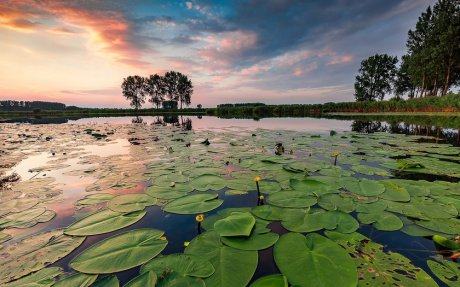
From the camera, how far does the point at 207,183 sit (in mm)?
3588

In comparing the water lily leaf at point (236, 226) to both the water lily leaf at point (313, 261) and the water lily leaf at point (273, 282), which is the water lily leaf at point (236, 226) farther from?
the water lily leaf at point (273, 282)

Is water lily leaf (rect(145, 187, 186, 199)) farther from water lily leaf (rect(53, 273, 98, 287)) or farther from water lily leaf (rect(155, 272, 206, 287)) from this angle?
water lily leaf (rect(155, 272, 206, 287))

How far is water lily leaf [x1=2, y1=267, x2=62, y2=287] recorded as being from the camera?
1.52 meters

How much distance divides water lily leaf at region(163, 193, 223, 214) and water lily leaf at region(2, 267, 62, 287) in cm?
120

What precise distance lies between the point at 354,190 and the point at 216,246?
2311 mm

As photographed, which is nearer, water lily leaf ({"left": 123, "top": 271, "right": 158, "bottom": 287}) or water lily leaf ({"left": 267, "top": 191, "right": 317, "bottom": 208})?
water lily leaf ({"left": 123, "top": 271, "right": 158, "bottom": 287})

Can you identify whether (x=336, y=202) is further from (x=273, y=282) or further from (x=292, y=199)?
(x=273, y=282)

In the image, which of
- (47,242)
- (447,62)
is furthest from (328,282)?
(447,62)

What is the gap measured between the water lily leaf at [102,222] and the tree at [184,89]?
7554 cm

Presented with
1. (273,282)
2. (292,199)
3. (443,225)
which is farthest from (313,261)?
(443,225)

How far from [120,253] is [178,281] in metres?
0.67

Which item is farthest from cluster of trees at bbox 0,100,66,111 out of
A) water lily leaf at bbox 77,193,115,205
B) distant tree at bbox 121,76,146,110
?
water lily leaf at bbox 77,193,115,205

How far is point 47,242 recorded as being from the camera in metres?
2.07

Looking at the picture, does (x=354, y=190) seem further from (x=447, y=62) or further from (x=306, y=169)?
(x=447, y=62)
